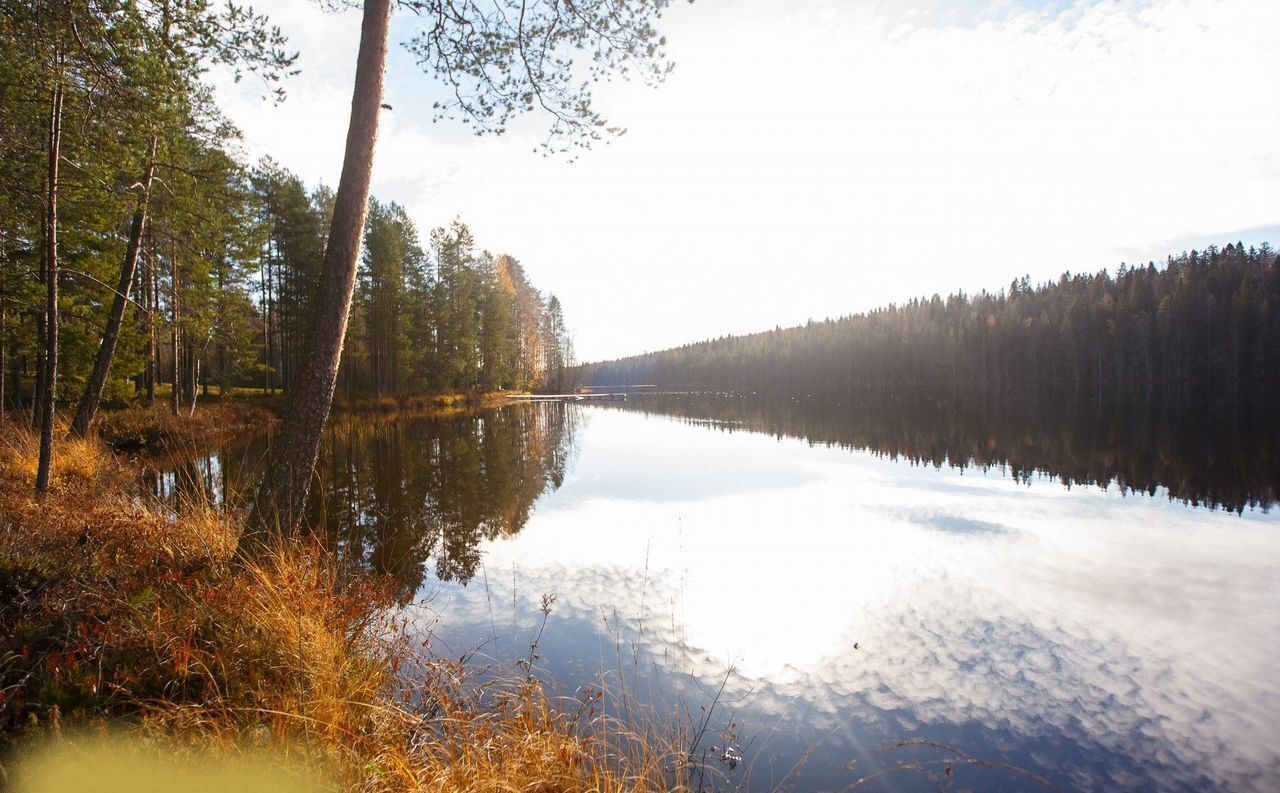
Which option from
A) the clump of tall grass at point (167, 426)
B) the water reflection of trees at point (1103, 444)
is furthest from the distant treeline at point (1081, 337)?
the clump of tall grass at point (167, 426)

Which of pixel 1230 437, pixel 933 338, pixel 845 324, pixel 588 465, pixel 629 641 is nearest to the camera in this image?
pixel 629 641

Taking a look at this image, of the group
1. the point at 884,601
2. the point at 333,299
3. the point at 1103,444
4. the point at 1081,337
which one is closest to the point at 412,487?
the point at 333,299

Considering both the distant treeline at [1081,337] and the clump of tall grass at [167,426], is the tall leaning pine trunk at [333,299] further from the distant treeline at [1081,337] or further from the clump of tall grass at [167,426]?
the distant treeline at [1081,337]

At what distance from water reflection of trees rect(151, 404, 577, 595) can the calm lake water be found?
0.09 metres

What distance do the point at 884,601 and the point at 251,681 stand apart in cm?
599

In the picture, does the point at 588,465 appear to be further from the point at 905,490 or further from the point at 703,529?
the point at 905,490

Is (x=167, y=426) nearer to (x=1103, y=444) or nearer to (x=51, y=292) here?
(x=51, y=292)

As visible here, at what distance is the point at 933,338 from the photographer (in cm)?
8544

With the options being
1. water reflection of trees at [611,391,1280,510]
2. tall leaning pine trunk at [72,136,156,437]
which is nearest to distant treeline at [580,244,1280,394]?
water reflection of trees at [611,391,1280,510]

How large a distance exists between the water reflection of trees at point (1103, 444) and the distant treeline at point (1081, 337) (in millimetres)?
38120

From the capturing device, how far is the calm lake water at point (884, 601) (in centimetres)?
404

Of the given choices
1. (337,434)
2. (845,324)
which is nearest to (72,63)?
(337,434)

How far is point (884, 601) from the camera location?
21.3ft

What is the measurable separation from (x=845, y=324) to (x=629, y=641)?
110 meters
